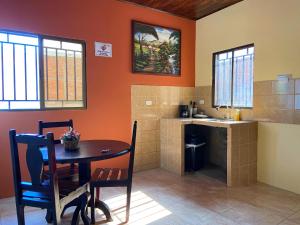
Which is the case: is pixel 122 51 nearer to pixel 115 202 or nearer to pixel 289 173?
pixel 115 202

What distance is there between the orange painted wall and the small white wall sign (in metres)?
0.07

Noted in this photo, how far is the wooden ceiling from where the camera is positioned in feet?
11.8

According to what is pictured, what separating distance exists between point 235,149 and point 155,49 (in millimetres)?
2096

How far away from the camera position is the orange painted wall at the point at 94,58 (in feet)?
9.19

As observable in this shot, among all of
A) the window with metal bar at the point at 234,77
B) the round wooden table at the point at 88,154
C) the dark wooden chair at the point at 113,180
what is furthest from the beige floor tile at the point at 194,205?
the window with metal bar at the point at 234,77

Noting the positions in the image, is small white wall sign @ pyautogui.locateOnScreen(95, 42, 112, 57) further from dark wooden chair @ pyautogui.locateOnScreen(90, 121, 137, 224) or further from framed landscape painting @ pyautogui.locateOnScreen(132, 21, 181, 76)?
dark wooden chair @ pyautogui.locateOnScreen(90, 121, 137, 224)

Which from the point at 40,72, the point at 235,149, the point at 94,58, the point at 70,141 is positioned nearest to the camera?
the point at 70,141

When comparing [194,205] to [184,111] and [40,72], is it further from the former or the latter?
[40,72]

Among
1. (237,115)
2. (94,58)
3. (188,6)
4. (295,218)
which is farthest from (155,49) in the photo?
(295,218)

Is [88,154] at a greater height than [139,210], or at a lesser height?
greater

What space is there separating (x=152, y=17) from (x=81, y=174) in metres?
2.85

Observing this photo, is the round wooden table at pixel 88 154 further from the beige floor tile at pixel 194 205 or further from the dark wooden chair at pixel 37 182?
the beige floor tile at pixel 194 205

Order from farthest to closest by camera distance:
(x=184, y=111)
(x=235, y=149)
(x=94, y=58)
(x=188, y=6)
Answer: (x=184, y=111) < (x=188, y=6) < (x=94, y=58) < (x=235, y=149)

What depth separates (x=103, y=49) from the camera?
341 centimetres
